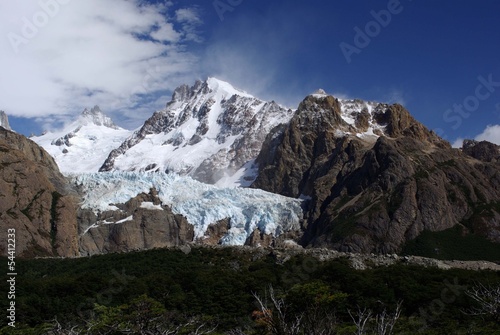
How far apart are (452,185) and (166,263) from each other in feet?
374

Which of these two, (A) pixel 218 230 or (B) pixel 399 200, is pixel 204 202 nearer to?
(A) pixel 218 230

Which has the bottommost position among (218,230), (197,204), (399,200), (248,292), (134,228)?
(248,292)

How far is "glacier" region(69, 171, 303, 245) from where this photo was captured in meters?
181

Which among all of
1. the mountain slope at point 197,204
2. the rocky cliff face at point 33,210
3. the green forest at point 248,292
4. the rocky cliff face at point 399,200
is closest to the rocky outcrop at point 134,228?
the mountain slope at point 197,204

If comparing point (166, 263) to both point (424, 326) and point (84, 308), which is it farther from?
point (424, 326)

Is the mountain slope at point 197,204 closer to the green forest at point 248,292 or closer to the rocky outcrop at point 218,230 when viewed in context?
the rocky outcrop at point 218,230

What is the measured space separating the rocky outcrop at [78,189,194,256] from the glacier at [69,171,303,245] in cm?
269

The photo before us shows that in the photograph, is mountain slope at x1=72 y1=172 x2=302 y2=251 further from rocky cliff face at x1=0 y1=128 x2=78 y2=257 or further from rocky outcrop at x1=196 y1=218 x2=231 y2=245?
rocky cliff face at x1=0 y1=128 x2=78 y2=257

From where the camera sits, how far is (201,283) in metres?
73.4

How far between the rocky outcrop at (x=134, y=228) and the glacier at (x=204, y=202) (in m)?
2.69

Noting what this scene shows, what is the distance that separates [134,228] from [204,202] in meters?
26.0

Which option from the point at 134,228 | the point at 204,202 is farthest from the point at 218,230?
the point at 134,228

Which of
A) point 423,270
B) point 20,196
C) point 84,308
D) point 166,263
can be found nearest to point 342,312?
point 423,270

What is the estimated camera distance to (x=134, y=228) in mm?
171750
